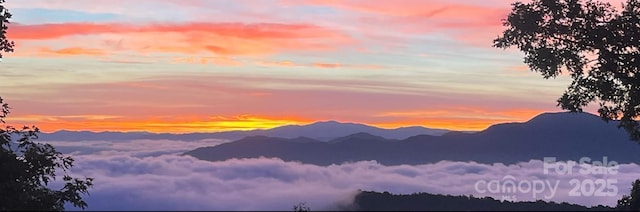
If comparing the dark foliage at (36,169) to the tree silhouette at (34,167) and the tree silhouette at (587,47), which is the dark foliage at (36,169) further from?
the tree silhouette at (587,47)

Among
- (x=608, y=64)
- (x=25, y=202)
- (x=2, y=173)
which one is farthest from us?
(x=608, y=64)

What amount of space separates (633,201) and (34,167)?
2704cm

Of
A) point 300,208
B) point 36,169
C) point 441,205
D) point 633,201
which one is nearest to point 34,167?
point 36,169

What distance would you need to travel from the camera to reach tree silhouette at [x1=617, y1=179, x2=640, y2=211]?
32656 mm

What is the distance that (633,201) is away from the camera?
33.2 metres

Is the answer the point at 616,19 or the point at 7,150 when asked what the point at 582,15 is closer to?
the point at 616,19

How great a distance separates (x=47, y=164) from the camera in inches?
1220

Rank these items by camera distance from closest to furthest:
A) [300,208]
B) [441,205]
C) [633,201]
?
1. [300,208]
2. [633,201]
3. [441,205]

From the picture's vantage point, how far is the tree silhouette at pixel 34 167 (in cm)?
2945

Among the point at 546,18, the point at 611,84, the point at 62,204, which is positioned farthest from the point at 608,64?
the point at 62,204

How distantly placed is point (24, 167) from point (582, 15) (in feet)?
84.2

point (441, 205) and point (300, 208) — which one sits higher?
point (441, 205)

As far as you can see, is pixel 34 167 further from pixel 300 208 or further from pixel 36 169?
pixel 300 208

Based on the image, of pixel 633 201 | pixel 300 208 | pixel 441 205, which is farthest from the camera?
pixel 441 205
